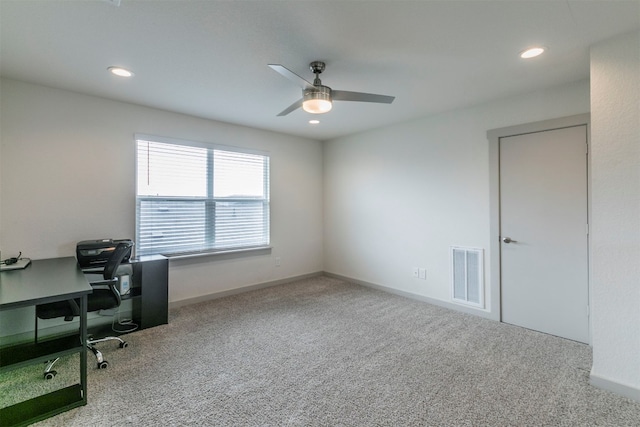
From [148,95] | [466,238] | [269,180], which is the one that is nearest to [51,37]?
[148,95]

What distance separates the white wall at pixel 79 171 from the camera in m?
2.97

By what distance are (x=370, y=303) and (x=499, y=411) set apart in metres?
2.26

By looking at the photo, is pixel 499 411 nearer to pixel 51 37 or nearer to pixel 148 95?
pixel 51 37

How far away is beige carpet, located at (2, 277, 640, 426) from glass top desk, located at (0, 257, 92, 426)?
4.9 inches

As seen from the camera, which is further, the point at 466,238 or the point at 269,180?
the point at 269,180

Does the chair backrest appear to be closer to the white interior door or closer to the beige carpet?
the beige carpet

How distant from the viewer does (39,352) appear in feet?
6.69

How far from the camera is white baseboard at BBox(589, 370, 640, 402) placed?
2.08 m

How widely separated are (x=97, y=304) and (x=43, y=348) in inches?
21.6

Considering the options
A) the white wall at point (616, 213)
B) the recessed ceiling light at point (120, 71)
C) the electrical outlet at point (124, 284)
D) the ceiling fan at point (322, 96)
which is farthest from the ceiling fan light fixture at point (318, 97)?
the electrical outlet at point (124, 284)

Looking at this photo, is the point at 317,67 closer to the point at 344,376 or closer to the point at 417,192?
the point at 417,192

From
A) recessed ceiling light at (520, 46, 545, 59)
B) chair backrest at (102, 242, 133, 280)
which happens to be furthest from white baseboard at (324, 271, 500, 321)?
chair backrest at (102, 242, 133, 280)

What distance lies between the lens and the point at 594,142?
227 cm

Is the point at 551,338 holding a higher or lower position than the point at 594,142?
lower
